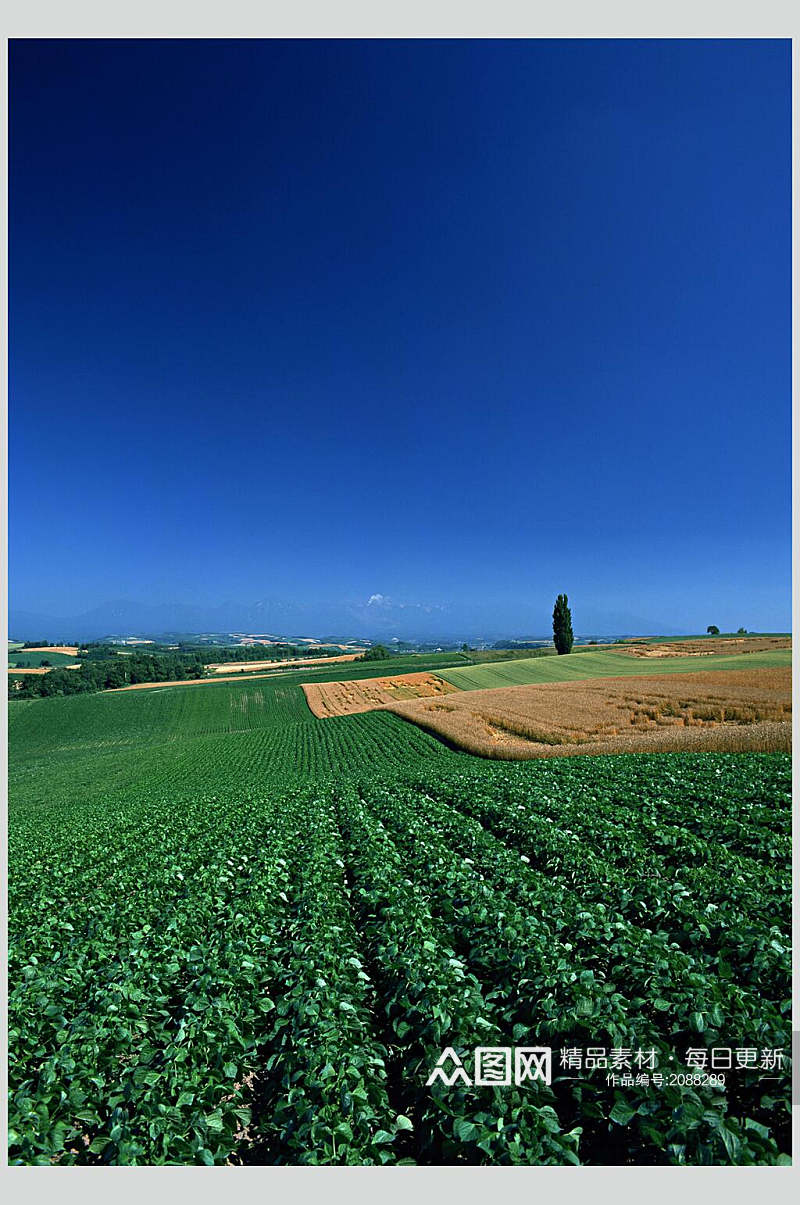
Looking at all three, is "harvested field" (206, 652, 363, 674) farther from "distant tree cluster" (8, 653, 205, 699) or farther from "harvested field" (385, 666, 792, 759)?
"harvested field" (385, 666, 792, 759)

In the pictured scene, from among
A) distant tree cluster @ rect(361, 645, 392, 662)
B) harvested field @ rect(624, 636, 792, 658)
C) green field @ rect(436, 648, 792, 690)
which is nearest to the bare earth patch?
distant tree cluster @ rect(361, 645, 392, 662)

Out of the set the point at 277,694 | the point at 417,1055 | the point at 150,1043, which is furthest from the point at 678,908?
the point at 277,694

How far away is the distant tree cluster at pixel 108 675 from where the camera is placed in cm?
5584

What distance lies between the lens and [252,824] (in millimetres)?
8961

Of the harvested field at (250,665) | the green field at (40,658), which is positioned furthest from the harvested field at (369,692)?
the green field at (40,658)

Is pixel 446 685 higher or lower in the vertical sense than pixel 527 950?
lower

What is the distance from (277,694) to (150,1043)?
162 ft

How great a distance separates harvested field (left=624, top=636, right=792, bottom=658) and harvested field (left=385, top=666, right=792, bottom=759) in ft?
32.0

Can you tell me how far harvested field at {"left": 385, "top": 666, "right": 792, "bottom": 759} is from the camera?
14.3m

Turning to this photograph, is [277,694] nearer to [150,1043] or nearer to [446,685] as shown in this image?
[446,685]

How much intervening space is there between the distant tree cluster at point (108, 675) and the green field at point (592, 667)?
45.2 meters

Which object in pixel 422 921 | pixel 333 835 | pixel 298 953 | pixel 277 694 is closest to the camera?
pixel 298 953

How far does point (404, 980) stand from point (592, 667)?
39996 mm

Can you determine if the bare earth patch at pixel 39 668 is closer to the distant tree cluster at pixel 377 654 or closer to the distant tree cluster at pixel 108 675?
the distant tree cluster at pixel 108 675
